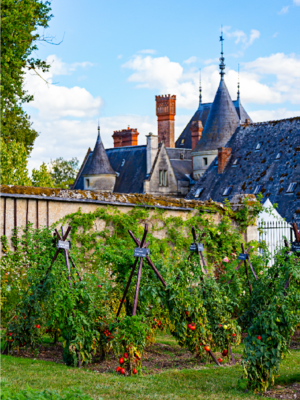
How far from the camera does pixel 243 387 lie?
20.1ft

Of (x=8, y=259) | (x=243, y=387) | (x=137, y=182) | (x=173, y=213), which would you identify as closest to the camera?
(x=243, y=387)

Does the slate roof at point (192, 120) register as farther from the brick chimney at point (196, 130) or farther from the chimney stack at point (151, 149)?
the chimney stack at point (151, 149)

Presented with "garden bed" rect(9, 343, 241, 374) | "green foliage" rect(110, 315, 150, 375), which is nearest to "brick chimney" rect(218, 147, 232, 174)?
"garden bed" rect(9, 343, 241, 374)

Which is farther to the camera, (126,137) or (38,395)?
(126,137)

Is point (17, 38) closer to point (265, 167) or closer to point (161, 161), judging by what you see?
point (265, 167)

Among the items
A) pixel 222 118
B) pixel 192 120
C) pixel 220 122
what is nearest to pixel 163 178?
pixel 220 122

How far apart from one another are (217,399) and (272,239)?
11967 millimetres

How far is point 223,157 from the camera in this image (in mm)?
36094

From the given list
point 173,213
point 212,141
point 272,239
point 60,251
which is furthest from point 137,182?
point 60,251

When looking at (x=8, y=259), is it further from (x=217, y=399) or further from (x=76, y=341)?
(x=217, y=399)

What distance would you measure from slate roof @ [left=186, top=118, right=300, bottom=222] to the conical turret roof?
233 inches

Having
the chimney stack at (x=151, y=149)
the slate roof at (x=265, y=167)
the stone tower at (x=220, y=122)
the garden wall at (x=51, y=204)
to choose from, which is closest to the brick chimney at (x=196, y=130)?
the chimney stack at (x=151, y=149)

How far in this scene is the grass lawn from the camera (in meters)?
5.68

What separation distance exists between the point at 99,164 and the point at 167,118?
16661 mm
